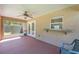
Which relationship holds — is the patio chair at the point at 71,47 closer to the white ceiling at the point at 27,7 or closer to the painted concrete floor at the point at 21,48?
the painted concrete floor at the point at 21,48

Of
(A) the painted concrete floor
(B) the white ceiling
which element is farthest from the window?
(A) the painted concrete floor

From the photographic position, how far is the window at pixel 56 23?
2.83 metres

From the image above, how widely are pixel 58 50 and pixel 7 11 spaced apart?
2188 mm

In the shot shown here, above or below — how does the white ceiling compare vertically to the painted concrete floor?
above

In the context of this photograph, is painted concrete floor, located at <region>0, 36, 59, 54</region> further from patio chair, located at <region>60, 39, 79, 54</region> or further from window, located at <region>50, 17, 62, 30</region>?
window, located at <region>50, 17, 62, 30</region>

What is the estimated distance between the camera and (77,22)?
2594mm

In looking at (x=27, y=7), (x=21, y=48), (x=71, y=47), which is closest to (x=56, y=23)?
(x=71, y=47)

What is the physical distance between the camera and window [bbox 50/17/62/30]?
2832 mm

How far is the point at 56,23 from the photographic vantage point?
118 inches

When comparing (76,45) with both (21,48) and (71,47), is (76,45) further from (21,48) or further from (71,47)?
(21,48)

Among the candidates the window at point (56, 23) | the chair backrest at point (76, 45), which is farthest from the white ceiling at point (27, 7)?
the chair backrest at point (76, 45)

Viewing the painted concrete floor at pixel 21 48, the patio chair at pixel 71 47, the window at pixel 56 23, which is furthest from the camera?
the window at pixel 56 23

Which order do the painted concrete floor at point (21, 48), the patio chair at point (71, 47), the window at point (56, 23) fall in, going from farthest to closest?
the window at point (56, 23)
the painted concrete floor at point (21, 48)
the patio chair at point (71, 47)
